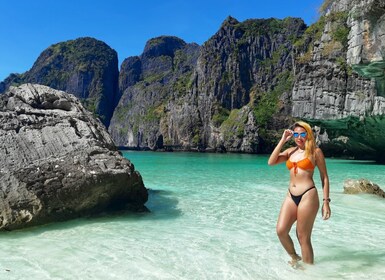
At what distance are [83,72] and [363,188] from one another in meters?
166

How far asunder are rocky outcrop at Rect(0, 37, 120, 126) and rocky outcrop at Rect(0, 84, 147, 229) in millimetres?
140061

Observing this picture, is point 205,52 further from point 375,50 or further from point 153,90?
point 375,50

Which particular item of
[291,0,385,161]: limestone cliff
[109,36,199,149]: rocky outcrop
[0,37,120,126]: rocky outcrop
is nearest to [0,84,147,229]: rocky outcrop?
[291,0,385,161]: limestone cliff

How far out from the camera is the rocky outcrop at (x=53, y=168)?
698 cm

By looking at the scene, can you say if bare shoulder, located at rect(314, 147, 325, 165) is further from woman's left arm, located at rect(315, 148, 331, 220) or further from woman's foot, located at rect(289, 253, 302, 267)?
woman's foot, located at rect(289, 253, 302, 267)

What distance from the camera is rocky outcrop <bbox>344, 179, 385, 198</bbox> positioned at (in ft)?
39.1

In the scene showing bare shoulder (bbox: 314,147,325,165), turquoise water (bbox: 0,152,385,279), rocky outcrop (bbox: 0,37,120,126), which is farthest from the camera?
rocky outcrop (bbox: 0,37,120,126)

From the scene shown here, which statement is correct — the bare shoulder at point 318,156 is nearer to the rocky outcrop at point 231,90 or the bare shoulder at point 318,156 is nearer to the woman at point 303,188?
the woman at point 303,188

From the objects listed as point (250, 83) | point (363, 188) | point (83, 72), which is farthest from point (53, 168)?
point (83, 72)

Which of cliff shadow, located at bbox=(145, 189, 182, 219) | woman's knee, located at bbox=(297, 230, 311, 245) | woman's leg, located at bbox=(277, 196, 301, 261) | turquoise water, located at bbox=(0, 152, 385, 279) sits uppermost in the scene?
woman's leg, located at bbox=(277, 196, 301, 261)

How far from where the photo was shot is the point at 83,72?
165 metres

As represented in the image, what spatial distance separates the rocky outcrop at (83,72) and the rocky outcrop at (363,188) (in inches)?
5489

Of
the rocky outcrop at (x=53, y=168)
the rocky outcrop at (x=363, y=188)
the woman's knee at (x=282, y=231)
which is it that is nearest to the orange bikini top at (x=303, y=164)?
the woman's knee at (x=282, y=231)

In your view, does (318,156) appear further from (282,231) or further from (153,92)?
(153,92)
